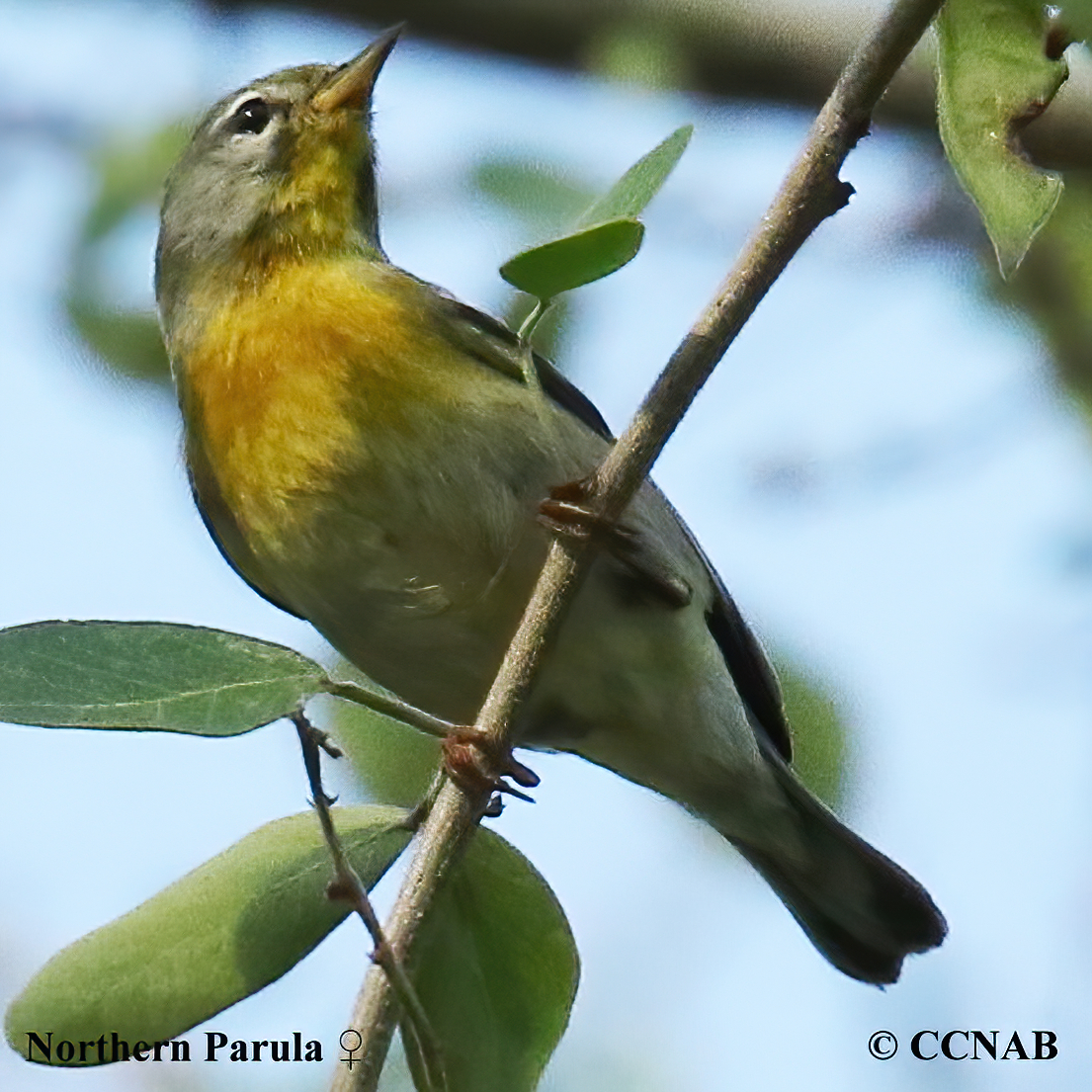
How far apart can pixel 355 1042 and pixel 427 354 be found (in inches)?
61.0

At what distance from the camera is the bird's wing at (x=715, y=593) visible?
308 centimetres

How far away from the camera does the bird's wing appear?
10.1 ft

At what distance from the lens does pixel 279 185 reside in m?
3.51

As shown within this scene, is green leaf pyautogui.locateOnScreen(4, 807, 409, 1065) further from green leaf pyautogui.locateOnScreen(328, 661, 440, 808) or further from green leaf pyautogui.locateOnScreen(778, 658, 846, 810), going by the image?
green leaf pyautogui.locateOnScreen(778, 658, 846, 810)

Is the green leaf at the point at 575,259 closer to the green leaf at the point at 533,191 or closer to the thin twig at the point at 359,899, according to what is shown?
the thin twig at the point at 359,899

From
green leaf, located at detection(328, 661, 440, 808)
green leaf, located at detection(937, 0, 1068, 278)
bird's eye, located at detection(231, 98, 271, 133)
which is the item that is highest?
bird's eye, located at detection(231, 98, 271, 133)

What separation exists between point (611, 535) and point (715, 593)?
1262 mm

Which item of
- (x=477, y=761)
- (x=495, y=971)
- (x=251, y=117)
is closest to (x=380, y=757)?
(x=477, y=761)

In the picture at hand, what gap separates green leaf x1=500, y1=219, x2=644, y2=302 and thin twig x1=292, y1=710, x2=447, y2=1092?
1.84 ft

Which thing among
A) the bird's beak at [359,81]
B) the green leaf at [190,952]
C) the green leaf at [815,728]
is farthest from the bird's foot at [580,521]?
the bird's beak at [359,81]

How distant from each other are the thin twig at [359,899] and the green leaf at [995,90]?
932 mm

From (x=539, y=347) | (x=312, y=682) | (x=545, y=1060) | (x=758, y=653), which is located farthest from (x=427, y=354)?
(x=545, y=1060)

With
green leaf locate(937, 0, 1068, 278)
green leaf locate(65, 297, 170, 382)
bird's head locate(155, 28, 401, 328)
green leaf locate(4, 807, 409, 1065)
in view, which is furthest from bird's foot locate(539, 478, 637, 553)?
green leaf locate(65, 297, 170, 382)

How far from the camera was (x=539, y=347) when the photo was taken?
3104mm
